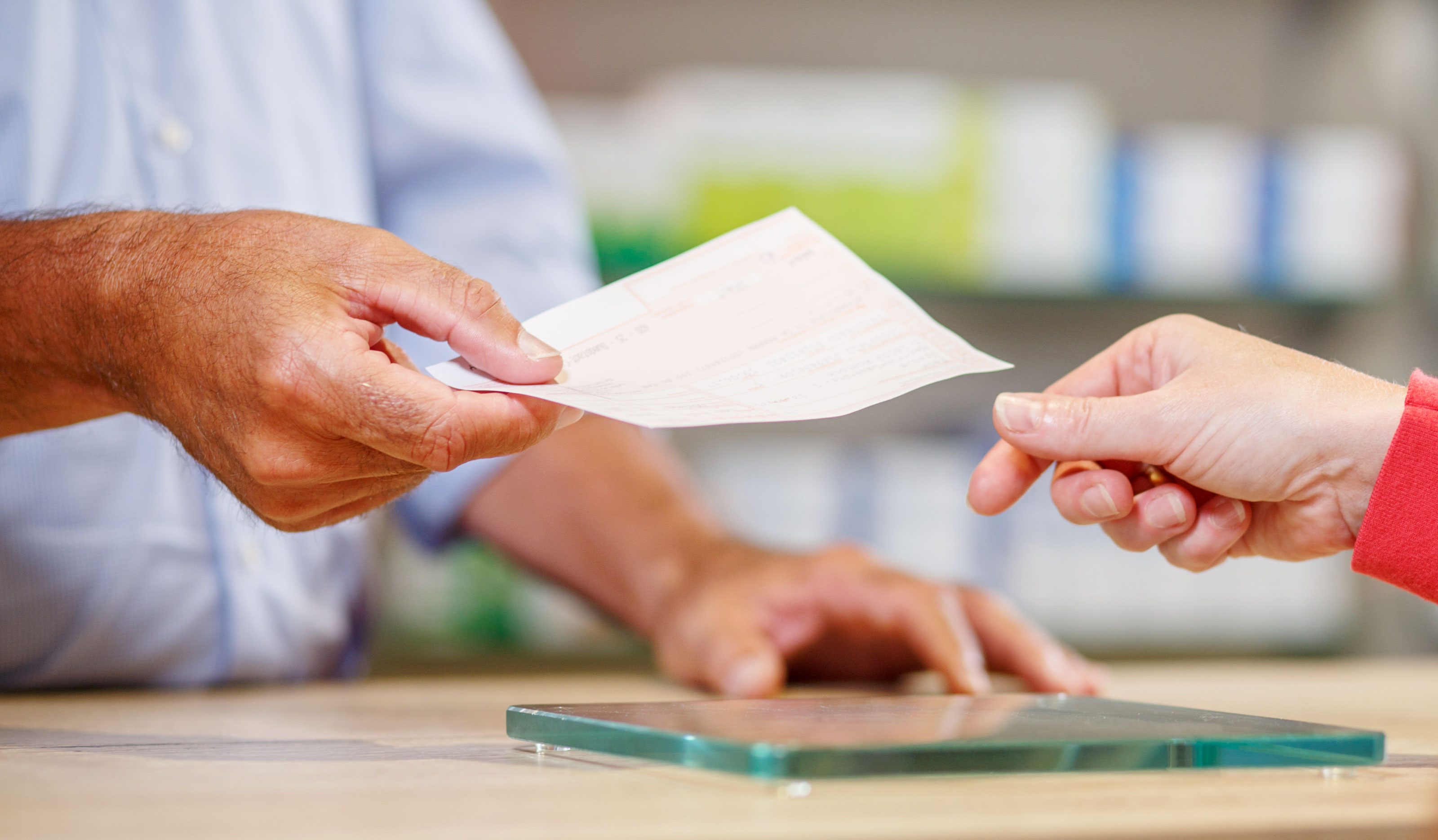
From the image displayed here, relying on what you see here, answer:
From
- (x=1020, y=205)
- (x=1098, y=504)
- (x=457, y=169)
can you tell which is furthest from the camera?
(x=1020, y=205)

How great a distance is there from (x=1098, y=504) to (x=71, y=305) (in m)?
0.51

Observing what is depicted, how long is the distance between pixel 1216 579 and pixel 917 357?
1483 millimetres

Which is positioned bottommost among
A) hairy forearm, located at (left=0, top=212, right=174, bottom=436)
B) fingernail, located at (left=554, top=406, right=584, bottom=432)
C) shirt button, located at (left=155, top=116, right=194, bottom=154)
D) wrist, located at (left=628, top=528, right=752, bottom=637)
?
wrist, located at (left=628, top=528, right=752, bottom=637)

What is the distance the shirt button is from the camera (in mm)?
935

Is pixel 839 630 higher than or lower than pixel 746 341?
lower

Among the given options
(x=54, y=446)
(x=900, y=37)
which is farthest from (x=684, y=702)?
(x=900, y=37)

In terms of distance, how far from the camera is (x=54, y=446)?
88 centimetres

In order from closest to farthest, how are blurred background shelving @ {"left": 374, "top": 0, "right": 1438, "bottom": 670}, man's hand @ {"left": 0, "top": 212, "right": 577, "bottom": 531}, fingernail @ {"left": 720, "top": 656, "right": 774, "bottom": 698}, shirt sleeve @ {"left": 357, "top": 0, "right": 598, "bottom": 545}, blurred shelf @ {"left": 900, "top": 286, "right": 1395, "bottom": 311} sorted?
1. man's hand @ {"left": 0, "top": 212, "right": 577, "bottom": 531}
2. fingernail @ {"left": 720, "top": 656, "right": 774, "bottom": 698}
3. shirt sleeve @ {"left": 357, "top": 0, "right": 598, "bottom": 545}
4. blurred background shelving @ {"left": 374, "top": 0, "right": 1438, "bottom": 670}
5. blurred shelf @ {"left": 900, "top": 286, "right": 1395, "bottom": 311}

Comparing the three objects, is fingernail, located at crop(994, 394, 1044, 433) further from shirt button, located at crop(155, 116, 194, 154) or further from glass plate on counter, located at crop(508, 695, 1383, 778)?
shirt button, located at crop(155, 116, 194, 154)

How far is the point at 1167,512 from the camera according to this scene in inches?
25.3

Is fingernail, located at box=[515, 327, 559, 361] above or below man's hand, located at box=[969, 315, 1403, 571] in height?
above

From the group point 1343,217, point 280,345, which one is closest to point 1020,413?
point 280,345

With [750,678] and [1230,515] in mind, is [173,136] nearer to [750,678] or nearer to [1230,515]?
[750,678]

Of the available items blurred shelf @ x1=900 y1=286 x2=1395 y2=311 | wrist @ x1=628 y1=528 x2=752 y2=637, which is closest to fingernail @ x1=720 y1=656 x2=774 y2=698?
wrist @ x1=628 y1=528 x2=752 y2=637
